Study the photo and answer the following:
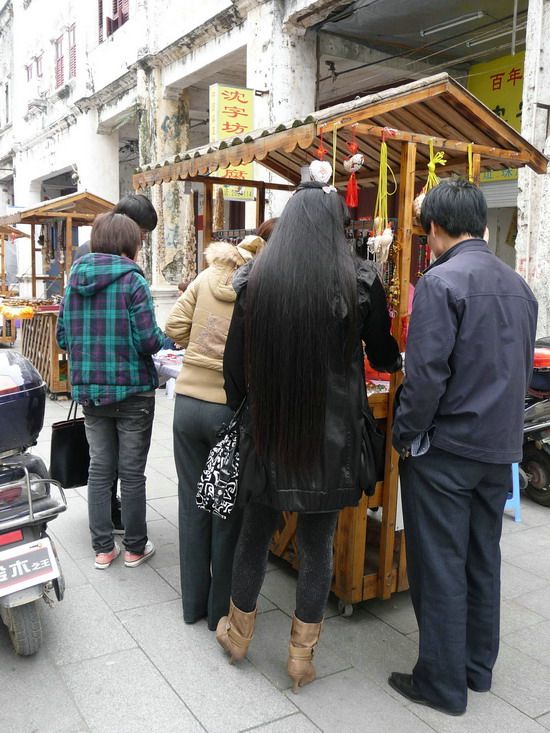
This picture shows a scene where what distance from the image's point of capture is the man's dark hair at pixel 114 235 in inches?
135

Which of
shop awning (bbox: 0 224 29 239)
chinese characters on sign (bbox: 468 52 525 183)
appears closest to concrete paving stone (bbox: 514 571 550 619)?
chinese characters on sign (bbox: 468 52 525 183)

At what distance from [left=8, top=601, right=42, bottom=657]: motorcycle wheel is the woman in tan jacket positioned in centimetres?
65

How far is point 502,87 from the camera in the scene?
7.87 metres

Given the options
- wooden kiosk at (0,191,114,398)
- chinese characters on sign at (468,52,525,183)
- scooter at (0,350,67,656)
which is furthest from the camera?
wooden kiosk at (0,191,114,398)

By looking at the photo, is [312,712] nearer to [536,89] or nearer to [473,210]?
[473,210]

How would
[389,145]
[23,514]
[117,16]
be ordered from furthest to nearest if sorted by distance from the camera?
[117,16]
[389,145]
[23,514]

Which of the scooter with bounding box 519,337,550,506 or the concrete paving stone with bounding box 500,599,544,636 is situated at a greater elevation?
the scooter with bounding box 519,337,550,506

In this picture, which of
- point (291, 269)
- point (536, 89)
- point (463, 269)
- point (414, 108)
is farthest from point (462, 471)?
point (536, 89)

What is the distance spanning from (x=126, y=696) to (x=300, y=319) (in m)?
1.56

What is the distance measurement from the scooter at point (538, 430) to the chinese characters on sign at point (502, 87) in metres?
3.58

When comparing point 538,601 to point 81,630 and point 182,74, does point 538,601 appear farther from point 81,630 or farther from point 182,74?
point 182,74

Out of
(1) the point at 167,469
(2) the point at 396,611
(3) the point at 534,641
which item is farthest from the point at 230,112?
(3) the point at 534,641

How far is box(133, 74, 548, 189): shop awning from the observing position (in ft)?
9.49

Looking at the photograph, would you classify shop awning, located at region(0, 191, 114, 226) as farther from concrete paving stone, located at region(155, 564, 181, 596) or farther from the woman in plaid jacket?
concrete paving stone, located at region(155, 564, 181, 596)
